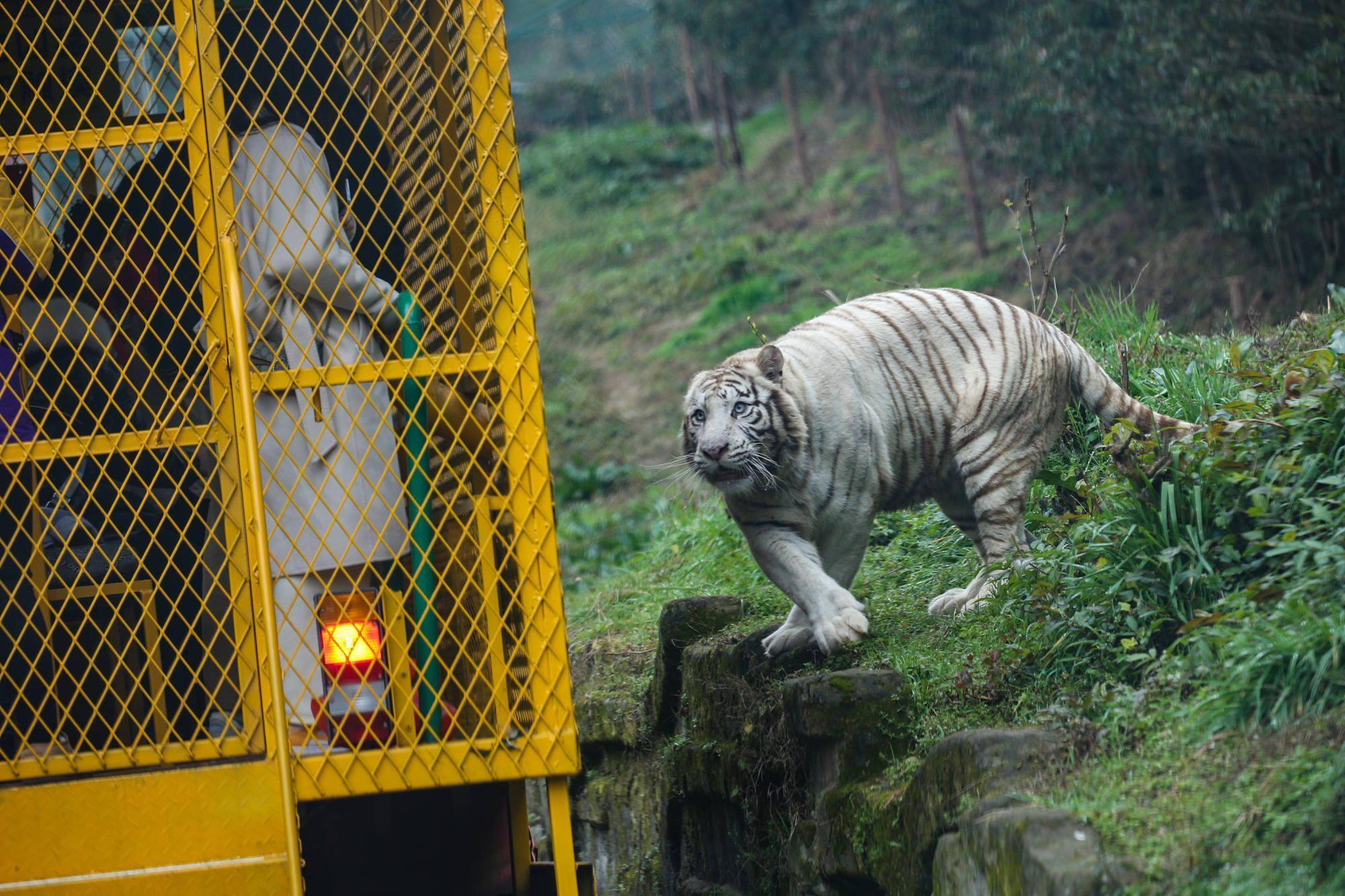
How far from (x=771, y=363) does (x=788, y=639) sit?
3.05 ft

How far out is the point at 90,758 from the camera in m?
3.51

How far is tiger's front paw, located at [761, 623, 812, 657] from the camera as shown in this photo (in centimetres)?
460

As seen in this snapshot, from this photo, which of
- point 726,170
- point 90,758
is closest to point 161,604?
point 90,758

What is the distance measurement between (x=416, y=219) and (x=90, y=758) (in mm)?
1644

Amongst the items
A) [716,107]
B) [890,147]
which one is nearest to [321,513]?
[890,147]

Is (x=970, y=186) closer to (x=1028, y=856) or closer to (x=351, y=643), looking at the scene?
(x=351, y=643)

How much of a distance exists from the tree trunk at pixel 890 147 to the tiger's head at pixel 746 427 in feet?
39.7

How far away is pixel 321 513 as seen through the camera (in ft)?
12.0

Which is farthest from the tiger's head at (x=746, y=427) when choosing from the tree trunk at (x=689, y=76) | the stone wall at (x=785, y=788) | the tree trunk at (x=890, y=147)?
the tree trunk at (x=689, y=76)

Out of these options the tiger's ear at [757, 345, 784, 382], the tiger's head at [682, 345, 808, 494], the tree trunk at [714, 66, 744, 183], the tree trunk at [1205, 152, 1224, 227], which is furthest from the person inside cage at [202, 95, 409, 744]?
the tree trunk at [714, 66, 744, 183]

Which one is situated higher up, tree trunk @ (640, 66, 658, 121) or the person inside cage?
tree trunk @ (640, 66, 658, 121)

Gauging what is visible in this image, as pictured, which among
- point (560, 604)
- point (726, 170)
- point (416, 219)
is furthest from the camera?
point (726, 170)

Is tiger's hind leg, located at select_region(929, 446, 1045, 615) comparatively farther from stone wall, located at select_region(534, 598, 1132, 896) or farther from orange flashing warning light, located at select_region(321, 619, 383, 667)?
orange flashing warning light, located at select_region(321, 619, 383, 667)

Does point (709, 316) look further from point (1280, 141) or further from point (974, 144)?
point (1280, 141)
